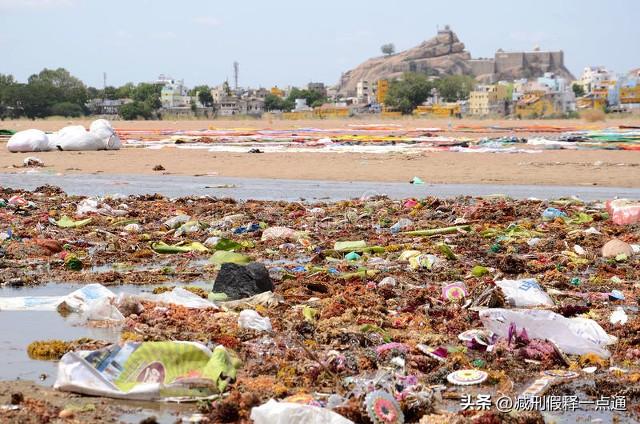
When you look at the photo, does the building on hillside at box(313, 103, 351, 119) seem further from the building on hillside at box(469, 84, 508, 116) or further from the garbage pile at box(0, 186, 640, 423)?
the garbage pile at box(0, 186, 640, 423)

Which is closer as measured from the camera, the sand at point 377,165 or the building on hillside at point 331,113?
the sand at point 377,165

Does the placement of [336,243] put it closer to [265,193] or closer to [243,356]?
[243,356]

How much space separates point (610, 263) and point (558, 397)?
15.8 feet

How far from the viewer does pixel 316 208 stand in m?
15.0

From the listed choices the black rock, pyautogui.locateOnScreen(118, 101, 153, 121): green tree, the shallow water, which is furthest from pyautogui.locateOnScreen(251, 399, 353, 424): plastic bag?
pyautogui.locateOnScreen(118, 101, 153, 121): green tree

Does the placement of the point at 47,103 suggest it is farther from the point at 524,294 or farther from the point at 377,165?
the point at 524,294

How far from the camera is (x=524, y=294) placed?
26.2 feet

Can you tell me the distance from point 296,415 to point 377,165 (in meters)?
20.4

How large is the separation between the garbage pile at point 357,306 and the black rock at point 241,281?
1 centimetres

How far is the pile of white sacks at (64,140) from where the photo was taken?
29.8 m

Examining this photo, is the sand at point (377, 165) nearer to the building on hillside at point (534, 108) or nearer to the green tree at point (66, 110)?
the building on hillside at point (534, 108)

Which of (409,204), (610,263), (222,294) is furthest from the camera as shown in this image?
(409,204)

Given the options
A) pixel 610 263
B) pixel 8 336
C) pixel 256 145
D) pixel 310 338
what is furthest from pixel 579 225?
pixel 256 145

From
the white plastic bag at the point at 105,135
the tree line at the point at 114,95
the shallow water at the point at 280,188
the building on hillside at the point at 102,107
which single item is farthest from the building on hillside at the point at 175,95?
the shallow water at the point at 280,188
